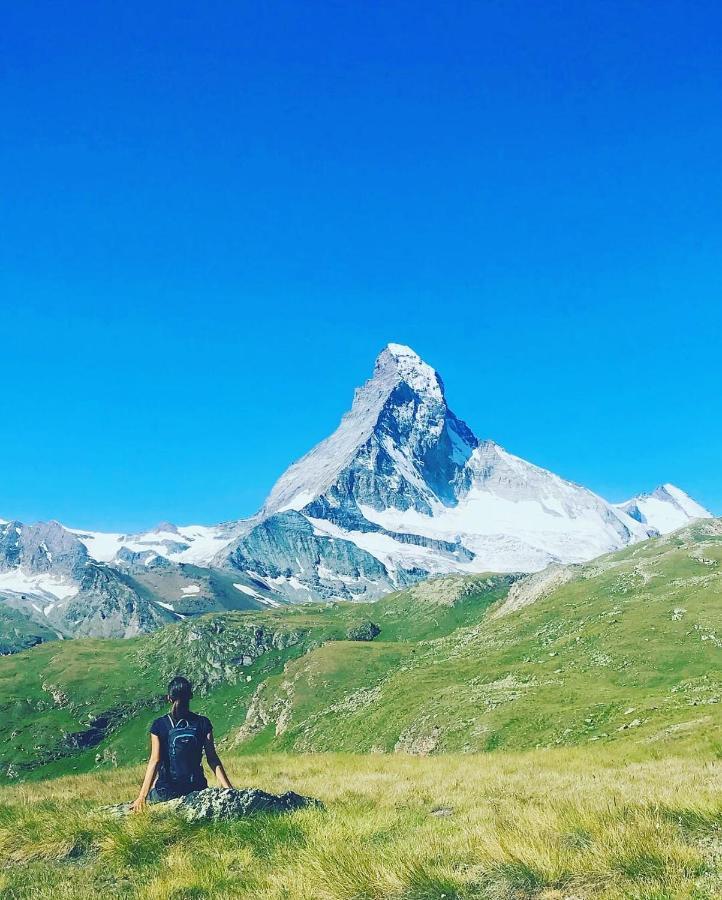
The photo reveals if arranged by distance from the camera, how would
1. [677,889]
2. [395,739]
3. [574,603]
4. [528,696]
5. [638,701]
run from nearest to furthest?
[677,889] → [638,701] → [528,696] → [395,739] → [574,603]

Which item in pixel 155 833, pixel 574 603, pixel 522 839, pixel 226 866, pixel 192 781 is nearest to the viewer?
pixel 522 839

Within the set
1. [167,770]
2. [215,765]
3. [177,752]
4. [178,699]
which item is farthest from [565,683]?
[178,699]

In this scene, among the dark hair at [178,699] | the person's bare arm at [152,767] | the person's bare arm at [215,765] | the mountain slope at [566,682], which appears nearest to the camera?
the person's bare arm at [152,767]

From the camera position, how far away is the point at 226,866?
1068 centimetres

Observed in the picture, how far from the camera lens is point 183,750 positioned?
586 inches

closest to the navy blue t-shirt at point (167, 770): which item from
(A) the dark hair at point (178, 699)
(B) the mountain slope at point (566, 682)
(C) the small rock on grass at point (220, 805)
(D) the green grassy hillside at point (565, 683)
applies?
(A) the dark hair at point (178, 699)

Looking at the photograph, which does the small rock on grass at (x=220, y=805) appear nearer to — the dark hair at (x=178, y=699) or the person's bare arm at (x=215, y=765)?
the person's bare arm at (x=215, y=765)

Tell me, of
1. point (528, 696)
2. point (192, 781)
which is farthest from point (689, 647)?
point (192, 781)

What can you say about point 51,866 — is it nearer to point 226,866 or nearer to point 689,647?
point 226,866

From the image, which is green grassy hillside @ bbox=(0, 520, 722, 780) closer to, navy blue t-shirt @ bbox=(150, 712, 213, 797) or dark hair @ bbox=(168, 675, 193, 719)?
navy blue t-shirt @ bbox=(150, 712, 213, 797)

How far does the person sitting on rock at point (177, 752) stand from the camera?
14.7m

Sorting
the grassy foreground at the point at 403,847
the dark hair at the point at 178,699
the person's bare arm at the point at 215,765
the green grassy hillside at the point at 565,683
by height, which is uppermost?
the dark hair at the point at 178,699

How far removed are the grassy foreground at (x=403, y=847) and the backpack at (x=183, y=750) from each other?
5.22 ft

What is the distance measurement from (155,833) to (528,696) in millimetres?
62552
